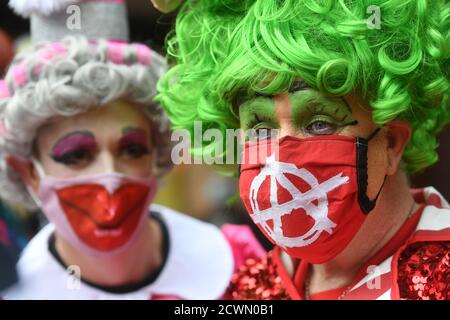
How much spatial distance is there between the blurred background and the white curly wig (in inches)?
5.0

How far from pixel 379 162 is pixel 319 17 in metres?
0.44

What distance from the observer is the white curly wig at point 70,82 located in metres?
2.69

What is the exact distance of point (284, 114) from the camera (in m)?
2.12

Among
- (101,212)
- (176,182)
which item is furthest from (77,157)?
(176,182)

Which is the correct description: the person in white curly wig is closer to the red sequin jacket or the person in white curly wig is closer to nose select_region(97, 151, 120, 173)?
nose select_region(97, 151, 120, 173)

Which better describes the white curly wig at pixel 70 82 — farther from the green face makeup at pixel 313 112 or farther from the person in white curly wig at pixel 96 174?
the green face makeup at pixel 313 112

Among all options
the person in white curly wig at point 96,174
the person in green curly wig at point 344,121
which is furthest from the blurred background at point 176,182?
the person in green curly wig at point 344,121

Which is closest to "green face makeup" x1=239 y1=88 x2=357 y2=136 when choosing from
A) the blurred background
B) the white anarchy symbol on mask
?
the white anarchy symbol on mask

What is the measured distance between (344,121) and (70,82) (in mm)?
1083

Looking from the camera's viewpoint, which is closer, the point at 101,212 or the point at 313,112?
the point at 313,112

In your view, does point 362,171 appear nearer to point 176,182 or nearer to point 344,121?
point 344,121
